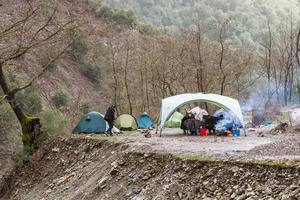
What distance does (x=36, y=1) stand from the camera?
65.6ft

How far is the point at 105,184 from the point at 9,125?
17288mm

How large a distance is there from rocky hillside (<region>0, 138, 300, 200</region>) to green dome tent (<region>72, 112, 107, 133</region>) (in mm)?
3202

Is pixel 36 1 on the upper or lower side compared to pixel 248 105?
upper

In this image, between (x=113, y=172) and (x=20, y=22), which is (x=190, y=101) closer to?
(x=20, y=22)

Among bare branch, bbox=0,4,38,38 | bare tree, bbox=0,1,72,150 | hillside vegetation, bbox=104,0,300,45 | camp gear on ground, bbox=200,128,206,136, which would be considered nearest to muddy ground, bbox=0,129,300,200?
bare tree, bbox=0,1,72,150

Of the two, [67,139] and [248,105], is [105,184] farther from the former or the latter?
[248,105]

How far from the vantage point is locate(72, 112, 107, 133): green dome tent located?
25.4 m

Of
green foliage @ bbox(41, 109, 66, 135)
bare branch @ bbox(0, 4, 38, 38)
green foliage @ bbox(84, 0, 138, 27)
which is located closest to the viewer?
bare branch @ bbox(0, 4, 38, 38)

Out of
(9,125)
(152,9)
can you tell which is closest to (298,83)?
(9,125)

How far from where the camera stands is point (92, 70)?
6800 centimetres

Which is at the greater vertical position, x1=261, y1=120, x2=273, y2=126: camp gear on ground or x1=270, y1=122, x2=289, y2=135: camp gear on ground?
x1=261, y1=120, x2=273, y2=126: camp gear on ground

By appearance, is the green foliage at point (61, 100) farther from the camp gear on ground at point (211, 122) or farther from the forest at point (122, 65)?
the camp gear on ground at point (211, 122)

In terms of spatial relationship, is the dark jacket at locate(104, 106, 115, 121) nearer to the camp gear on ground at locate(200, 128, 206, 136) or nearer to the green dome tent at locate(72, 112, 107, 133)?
the green dome tent at locate(72, 112, 107, 133)

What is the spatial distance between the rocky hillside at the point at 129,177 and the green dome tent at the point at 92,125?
320cm
